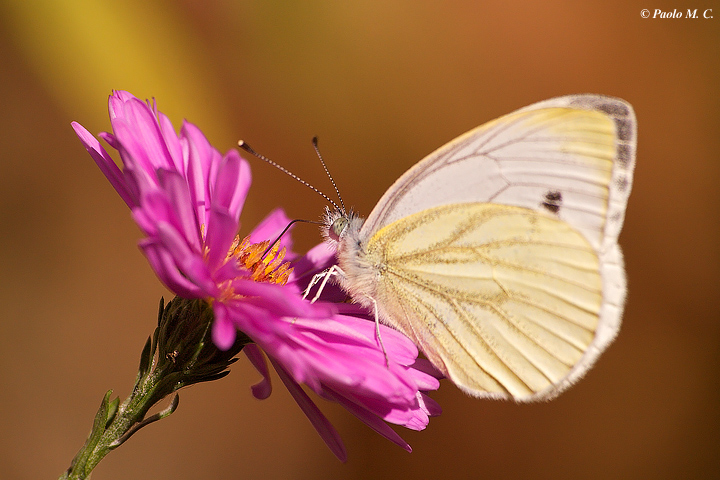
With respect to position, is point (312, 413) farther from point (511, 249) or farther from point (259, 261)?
point (511, 249)

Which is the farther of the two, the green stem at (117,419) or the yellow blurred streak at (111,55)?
the yellow blurred streak at (111,55)

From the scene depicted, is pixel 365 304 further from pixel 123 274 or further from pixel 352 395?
pixel 123 274

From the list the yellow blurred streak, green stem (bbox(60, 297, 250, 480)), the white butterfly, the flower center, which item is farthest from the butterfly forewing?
the yellow blurred streak

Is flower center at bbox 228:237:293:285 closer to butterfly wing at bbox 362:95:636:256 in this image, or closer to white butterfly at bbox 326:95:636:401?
white butterfly at bbox 326:95:636:401

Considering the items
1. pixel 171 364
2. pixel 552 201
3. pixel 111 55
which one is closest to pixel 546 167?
pixel 552 201

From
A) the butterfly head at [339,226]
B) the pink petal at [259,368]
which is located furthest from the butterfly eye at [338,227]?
the pink petal at [259,368]

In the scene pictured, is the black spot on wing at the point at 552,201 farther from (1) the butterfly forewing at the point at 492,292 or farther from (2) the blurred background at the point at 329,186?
(2) the blurred background at the point at 329,186
